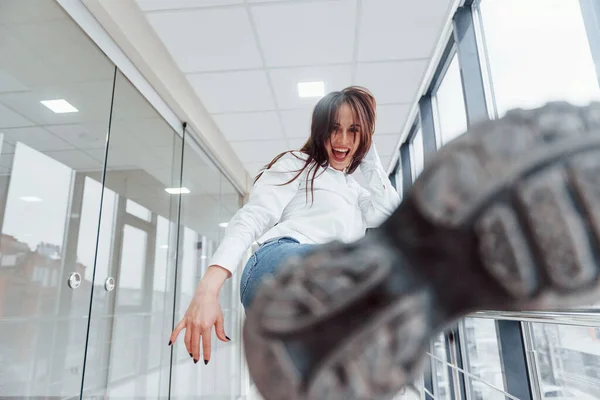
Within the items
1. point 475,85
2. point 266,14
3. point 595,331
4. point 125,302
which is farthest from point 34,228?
point 475,85

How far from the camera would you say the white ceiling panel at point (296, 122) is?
3000 millimetres

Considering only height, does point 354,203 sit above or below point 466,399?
above

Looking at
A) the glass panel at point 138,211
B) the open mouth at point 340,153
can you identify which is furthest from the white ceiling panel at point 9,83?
the open mouth at point 340,153

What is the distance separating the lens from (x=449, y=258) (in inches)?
10.8

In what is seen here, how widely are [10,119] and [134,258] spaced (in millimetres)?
962

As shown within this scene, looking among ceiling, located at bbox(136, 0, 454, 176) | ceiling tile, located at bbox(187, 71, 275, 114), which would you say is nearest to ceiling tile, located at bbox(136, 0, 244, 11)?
ceiling, located at bbox(136, 0, 454, 176)

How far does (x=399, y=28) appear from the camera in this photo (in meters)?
2.16

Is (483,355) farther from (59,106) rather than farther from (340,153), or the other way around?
(59,106)

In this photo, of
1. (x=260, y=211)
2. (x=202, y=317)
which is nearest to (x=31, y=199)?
(x=260, y=211)

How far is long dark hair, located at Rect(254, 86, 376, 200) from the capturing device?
0.87m

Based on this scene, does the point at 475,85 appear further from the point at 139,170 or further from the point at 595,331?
the point at 139,170

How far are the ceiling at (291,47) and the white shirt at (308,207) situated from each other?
4.39 ft

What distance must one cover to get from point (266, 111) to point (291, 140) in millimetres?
598

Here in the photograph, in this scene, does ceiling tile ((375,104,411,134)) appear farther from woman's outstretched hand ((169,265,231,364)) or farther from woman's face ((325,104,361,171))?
woman's outstretched hand ((169,265,231,364))
